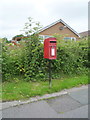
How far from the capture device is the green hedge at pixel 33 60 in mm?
4332

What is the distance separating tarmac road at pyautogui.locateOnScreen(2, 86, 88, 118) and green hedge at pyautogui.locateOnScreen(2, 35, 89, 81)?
5.57 feet

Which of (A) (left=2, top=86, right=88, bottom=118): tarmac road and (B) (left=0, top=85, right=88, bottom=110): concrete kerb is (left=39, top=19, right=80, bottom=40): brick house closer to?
(B) (left=0, top=85, right=88, bottom=110): concrete kerb

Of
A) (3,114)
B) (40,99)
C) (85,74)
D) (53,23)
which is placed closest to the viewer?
(3,114)

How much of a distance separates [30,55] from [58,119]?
3004mm

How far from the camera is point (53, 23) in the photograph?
15234 millimetres

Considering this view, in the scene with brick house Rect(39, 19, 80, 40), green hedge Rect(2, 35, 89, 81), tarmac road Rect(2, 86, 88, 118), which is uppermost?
brick house Rect(39, 19, 80, 40)

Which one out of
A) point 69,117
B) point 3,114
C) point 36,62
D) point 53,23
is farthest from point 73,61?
point 53,23

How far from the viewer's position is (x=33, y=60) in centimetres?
444

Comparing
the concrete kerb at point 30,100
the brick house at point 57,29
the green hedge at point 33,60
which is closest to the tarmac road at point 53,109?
the concrete kerb at point 30,100

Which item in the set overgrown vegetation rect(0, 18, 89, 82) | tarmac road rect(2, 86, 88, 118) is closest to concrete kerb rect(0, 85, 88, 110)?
tarmac road rect(2, 86, 88, 118)

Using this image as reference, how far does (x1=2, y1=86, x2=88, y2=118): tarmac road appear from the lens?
2258 mm

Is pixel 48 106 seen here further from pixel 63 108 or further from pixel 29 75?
pixel 29 75

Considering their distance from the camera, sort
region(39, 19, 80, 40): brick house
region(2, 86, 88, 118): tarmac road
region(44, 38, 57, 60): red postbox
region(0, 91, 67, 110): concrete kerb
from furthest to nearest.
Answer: region(39, 19, 80, 40): brick house
region(44, 38, 57, 60): red postbox
region(0, 91, 67, 110): concrete kerb
region(2, 86, 88, 118): tarmac road

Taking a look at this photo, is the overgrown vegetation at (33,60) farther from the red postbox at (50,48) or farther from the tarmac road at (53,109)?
the tarmac road at (53,109)
